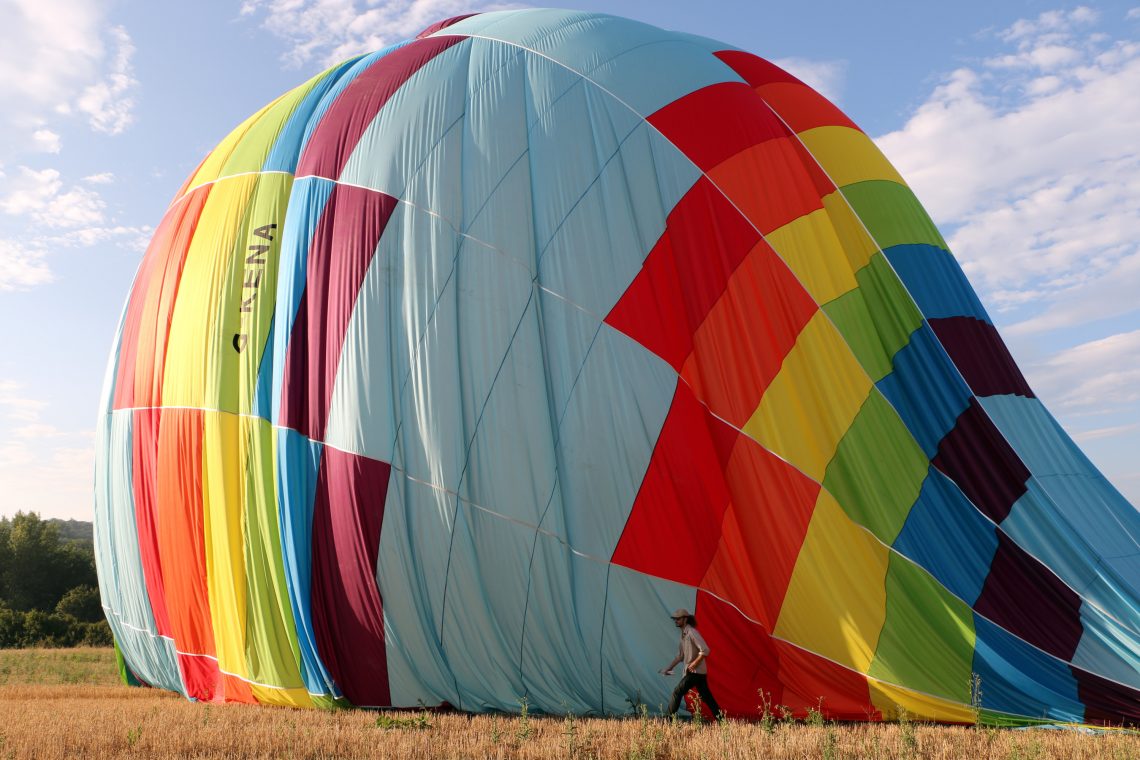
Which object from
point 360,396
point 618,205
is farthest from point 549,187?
point 360,396

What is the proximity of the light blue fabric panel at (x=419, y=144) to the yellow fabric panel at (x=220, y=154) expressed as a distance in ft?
8.65

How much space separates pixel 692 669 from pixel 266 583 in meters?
4.59

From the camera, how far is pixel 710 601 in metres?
8.45

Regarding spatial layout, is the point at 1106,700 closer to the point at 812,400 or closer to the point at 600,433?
A: the point at 812,400

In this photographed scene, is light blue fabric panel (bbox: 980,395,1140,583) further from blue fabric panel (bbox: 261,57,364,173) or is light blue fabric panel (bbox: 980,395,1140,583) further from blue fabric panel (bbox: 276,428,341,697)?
blue fabric panel (bbox: 261,57,364,173)

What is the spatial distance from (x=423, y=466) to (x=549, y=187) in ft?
10.4

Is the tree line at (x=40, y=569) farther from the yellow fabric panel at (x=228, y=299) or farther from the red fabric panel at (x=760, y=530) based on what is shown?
the red fabric panel at (x=760, y=530)

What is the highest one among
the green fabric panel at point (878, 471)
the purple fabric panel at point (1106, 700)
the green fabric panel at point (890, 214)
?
the green fabric panel at point (890, 214)

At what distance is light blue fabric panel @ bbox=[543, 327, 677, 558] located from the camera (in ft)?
28.3

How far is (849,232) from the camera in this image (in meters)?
10.3

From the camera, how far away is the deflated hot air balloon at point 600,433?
8.41 meters

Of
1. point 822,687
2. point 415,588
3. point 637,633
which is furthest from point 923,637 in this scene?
point 415,588

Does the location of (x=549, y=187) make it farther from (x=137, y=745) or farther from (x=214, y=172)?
(x=137, y=745)

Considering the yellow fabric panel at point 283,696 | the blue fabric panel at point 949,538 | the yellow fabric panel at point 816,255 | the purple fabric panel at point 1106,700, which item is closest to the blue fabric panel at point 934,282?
the yellow fabric panel at point 816,255
